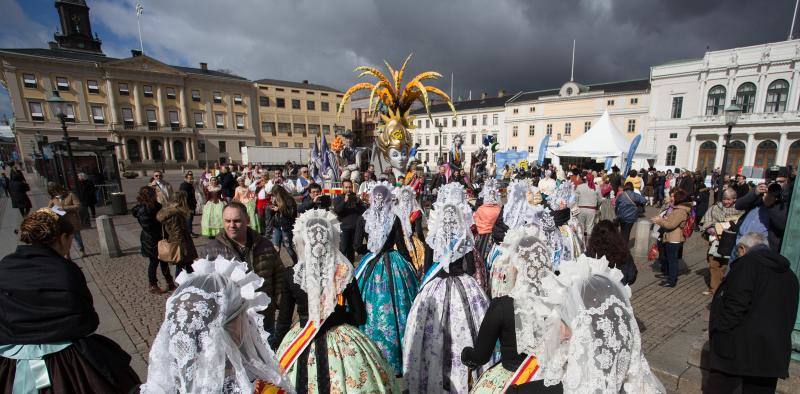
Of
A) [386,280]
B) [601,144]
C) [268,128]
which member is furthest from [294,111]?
[386,280]

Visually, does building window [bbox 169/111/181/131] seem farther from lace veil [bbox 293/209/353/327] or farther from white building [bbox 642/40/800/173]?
white building [bbox 642/40/800/173]

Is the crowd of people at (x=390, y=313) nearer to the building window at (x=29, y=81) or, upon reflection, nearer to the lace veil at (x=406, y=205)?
the lace veil at (x=406, y=205)

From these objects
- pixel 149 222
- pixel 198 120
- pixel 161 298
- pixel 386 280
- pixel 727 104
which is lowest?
pixel 161 298

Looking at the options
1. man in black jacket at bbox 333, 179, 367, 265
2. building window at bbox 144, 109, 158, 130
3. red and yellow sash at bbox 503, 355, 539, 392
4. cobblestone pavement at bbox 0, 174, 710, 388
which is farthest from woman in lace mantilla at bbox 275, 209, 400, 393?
building window at bbox 144, 109, 158, 130

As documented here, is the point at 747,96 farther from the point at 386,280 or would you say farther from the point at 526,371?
the point at 526,371

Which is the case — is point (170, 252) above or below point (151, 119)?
below

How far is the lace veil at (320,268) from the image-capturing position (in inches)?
91.6

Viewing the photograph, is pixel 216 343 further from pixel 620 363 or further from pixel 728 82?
pixel 728 82

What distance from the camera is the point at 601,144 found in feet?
48.8

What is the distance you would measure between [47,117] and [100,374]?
55.7 m

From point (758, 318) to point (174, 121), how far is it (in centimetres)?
5850

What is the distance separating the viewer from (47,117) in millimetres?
39531

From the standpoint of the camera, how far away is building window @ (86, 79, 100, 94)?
4162 centimetres

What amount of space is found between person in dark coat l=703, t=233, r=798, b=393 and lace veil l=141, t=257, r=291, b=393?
3.76 metres
